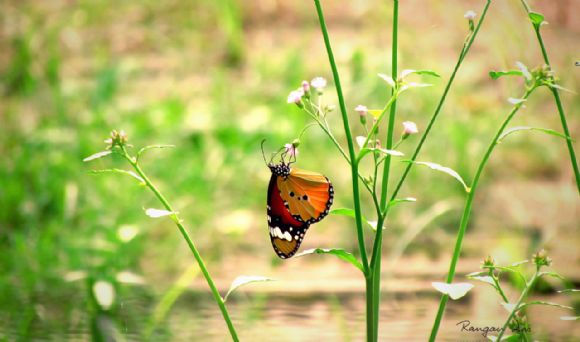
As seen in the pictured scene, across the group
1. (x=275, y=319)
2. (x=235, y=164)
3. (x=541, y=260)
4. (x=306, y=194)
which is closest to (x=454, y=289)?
(x=541, y=260)

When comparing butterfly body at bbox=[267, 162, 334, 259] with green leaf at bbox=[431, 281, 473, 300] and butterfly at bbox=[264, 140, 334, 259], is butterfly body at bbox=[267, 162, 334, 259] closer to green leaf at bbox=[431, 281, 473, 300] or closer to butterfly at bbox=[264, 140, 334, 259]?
butterfly at bbox=[264, 140, 334, 259]

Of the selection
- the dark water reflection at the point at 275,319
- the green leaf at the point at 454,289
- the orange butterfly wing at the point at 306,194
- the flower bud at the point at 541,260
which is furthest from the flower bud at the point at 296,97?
the dark water reflection at the point at 275,319

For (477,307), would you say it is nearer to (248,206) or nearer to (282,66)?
(248,206)

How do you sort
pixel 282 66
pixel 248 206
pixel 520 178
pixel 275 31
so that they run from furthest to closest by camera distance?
pixel 275 31
pixel 282 66
pixel 520 178
pixel 248 206

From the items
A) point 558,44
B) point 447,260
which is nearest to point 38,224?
point 447,260

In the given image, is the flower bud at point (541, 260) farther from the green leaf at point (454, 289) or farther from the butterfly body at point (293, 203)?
the butterfly body at point (293, 203)

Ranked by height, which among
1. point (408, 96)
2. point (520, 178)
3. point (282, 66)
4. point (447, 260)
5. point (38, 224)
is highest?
point (282, 66)
